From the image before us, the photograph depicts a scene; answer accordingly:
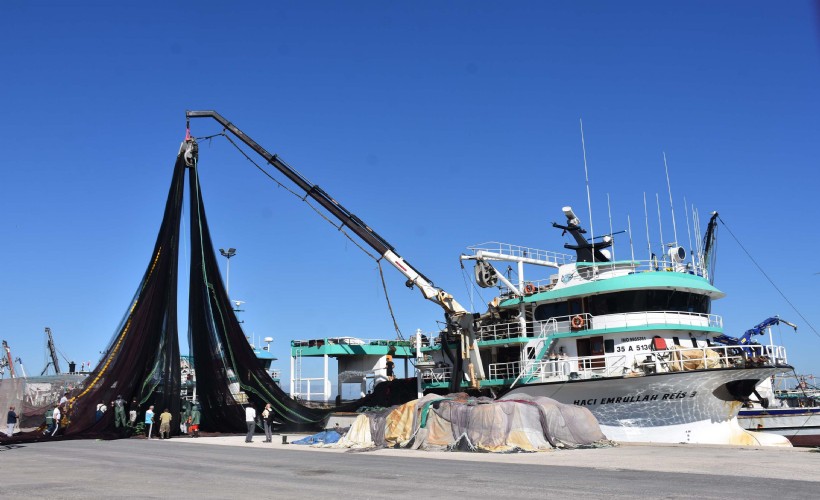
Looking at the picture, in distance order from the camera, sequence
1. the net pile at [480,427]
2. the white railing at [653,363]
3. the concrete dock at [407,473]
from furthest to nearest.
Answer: the white railing at [653,363] → the net pile at [480,427] → the concrete dock at [407,473]

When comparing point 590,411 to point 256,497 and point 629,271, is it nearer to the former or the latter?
point 629,271

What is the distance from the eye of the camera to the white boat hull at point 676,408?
22.2 meters

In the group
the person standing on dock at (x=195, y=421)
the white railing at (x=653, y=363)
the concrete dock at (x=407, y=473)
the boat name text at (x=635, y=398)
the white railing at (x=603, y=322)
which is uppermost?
the white railing at (x=603, y=322)

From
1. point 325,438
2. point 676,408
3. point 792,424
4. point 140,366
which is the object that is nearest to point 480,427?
point 325,438

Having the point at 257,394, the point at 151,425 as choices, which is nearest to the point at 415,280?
the point at 257,394

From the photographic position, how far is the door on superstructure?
27391 millimetres

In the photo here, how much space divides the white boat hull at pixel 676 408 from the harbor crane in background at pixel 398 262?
→ 6.71 m

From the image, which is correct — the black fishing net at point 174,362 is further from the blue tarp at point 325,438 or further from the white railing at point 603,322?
the white railing at point 603,322

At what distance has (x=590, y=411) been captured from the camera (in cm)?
2445

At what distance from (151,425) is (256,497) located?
1946cm

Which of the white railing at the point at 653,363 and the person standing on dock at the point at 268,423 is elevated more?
the white railing at the point at 653,363

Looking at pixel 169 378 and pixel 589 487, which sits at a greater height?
pixel 169 378

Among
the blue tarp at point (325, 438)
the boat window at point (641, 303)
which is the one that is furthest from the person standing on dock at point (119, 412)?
the boat window at point (641, 303)

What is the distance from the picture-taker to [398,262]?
33438mm
